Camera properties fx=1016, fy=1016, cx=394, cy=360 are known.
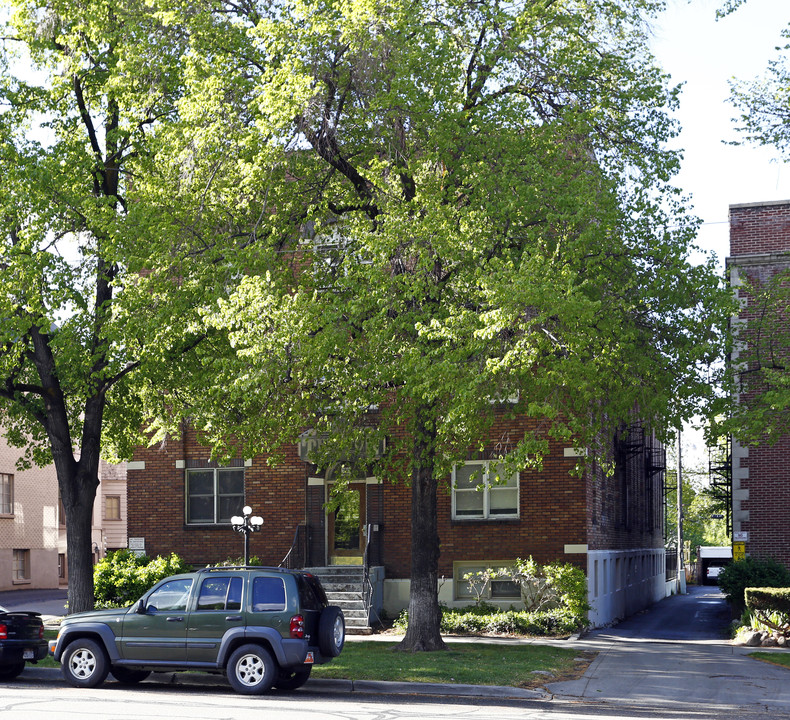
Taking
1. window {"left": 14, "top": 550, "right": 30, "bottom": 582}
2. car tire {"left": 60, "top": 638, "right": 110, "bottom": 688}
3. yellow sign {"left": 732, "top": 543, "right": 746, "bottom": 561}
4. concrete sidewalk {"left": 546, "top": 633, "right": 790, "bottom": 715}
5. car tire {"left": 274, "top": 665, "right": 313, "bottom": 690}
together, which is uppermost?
yellow sign {"left": 732, "top": 543, "right": 746, "bottom": 561}

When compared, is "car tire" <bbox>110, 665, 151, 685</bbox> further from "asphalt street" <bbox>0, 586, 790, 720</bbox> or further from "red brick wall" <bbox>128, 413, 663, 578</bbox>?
"red brick wall" <bbox>128, 413, 663, 578</bbox>

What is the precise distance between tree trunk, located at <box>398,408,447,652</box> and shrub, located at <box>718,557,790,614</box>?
10.3 m

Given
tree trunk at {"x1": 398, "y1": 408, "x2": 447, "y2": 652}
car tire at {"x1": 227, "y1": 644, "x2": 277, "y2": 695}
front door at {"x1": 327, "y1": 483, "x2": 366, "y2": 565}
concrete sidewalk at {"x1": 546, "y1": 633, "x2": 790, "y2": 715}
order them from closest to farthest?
car tire at {"x1": 227, "y1": 644, "x2": 277, "y2": 695} < concrete sidewalk at {"x1": 546, "y1": 633, "x2": 790, "y2": 715} < tree trunk at {"x1": 398, "y1": 408, "x2": 447, "y2": 652} < front door at {"x1": 327, "y1": 483, "x2": 366, "y2": 565}

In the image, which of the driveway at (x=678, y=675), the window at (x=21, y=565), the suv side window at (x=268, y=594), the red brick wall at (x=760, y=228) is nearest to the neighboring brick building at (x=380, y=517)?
the driveway at (x=678, y=675)

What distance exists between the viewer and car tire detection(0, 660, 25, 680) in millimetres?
16172

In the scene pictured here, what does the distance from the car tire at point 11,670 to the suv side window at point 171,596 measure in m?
2.83

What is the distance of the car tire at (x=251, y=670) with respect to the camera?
47.1 feet

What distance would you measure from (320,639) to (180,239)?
26.2 ft

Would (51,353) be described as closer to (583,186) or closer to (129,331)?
(129,331)

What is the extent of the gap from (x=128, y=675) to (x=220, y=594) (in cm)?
240

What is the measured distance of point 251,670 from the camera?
47.6ft

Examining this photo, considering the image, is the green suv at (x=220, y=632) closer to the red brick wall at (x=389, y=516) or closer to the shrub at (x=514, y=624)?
the shrub at (x=514, y=624)

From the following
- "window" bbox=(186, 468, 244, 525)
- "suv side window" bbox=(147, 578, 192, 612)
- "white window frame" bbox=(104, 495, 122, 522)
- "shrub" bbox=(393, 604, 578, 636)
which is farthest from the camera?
"white window frame" bbox=(104, 495, 122, 522)

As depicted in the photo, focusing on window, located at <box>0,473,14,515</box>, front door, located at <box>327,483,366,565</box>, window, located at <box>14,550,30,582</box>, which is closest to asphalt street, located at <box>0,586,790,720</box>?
front door, located at <box>327,483,366,565</box>
